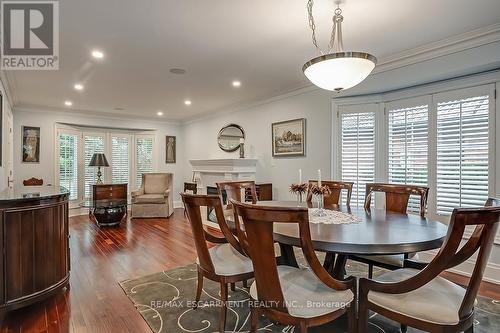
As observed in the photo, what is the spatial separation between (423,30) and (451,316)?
254cm

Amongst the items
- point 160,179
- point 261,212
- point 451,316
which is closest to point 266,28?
point 261,212

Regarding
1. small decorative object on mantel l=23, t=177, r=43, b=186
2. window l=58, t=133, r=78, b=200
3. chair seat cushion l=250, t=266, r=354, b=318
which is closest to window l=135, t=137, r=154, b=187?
window l=58, t=133, r=78, b=200

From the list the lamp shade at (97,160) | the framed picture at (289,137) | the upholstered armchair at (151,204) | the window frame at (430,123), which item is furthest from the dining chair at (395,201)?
the lamp shade at (97,160)

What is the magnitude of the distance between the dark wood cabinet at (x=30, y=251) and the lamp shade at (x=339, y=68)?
2395mm

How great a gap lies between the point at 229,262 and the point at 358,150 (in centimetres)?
269

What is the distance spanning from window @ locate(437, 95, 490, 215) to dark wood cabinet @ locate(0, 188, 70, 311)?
3.99 m

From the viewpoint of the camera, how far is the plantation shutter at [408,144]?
3.44 meters

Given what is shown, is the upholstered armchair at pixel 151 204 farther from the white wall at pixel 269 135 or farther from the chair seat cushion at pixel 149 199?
the white wall at pixel 269 135

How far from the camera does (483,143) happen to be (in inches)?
116

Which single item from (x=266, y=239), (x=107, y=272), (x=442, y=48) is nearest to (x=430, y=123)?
(x=442, y=48)

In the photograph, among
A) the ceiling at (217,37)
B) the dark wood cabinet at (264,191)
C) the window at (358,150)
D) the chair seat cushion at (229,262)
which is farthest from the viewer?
the dark wood cabinet at (264,191)

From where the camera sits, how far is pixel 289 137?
491 cm

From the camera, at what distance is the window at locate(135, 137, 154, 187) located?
7.52 metres

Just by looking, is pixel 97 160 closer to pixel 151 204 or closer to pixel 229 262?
pixel 151 204
